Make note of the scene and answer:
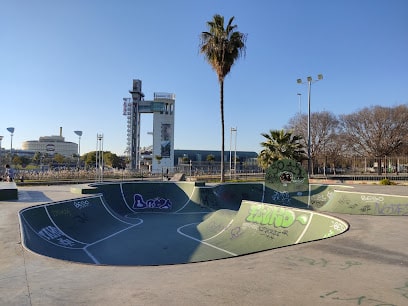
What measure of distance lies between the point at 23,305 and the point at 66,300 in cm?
45

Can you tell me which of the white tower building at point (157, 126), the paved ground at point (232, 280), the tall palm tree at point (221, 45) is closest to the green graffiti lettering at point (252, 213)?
the paved ground at point (232, 280)

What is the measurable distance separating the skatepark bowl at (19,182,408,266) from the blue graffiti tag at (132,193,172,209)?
0.06 meters

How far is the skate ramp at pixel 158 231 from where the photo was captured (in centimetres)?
915

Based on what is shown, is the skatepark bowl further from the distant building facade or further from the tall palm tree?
the distant building facade

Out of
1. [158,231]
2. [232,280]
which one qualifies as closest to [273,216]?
[158,231]

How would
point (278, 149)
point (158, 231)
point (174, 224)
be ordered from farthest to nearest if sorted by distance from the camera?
point (278, 149)
point (174, 224)
point (158, 231)

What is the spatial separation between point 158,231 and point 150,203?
625cm

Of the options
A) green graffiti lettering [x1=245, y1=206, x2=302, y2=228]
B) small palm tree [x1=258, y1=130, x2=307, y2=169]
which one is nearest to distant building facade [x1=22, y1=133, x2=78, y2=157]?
small palm tree [x1=258, y1=130, x2=307, y2=169]

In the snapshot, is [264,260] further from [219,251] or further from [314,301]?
[219,251]

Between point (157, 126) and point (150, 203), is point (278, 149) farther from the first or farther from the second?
point (157, 126)

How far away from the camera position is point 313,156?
49.2 meters

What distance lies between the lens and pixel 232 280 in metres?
4.55

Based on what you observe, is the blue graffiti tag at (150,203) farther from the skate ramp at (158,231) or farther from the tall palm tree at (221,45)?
the tall palm tree at (221,45)

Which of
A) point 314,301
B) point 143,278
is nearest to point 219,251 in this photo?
point 143,278
